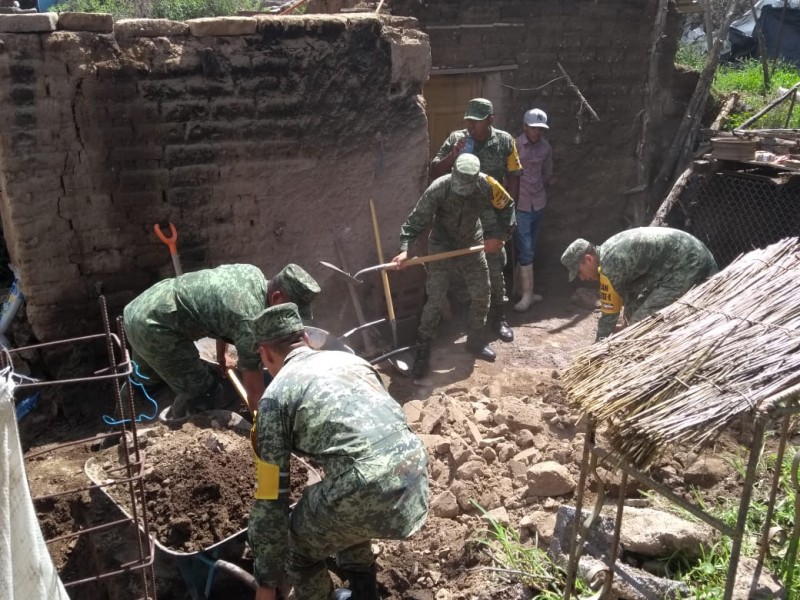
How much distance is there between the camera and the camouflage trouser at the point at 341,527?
3.23 meters

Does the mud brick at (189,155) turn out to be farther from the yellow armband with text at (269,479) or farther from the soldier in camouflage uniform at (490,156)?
the yellow armband with text at (269,479)

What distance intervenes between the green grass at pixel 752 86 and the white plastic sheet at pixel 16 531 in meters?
9.39

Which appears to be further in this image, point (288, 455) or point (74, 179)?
point (74, 179)

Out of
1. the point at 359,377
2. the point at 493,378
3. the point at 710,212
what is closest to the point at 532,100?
the point at 710,212

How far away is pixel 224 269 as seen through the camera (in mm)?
4727

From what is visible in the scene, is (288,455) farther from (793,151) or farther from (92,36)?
(793,151)

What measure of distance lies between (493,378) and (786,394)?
3948mm

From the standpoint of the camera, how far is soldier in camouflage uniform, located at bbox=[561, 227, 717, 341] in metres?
5.13

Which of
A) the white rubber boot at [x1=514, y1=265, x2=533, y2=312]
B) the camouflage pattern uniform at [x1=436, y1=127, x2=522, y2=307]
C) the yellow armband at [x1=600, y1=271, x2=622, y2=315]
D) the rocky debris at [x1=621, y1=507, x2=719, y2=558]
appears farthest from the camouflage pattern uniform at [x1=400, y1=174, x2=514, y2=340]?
the rocky debris at [x1=621, y1=507, x2=719, y2=558]

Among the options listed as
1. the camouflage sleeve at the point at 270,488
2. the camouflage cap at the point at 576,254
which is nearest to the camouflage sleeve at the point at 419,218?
the camouflage cap at the point at 576,254

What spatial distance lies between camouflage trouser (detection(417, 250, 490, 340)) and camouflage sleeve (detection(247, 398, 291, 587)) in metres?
3.58

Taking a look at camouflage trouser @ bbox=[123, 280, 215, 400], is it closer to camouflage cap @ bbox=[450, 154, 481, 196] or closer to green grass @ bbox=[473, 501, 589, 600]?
green grass @ bbox=[473, 501, 589, 600]

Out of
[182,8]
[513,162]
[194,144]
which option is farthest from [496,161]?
[182,8]

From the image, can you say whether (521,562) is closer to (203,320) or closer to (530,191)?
(203,320)
